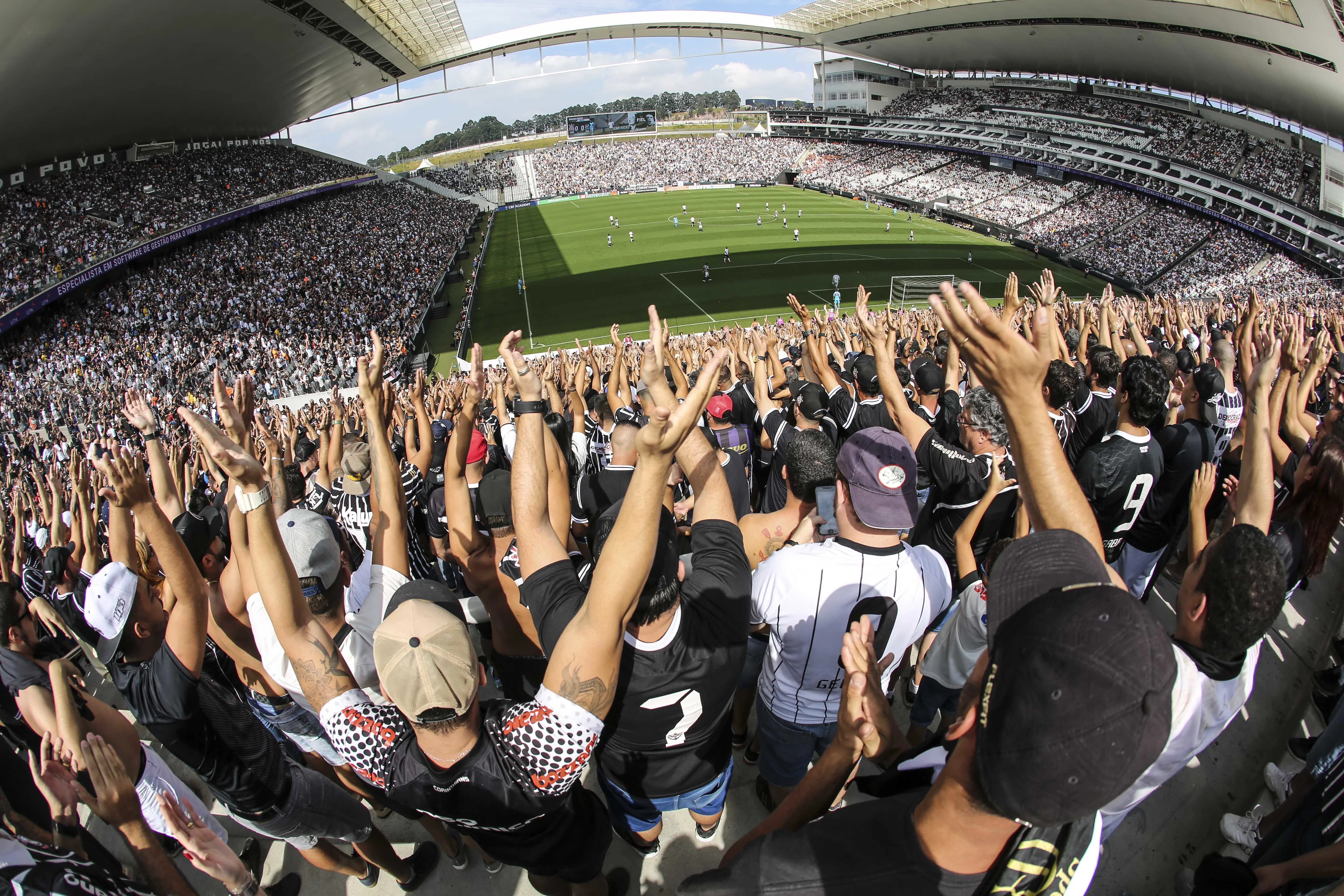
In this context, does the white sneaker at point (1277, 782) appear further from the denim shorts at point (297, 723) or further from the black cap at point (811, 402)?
the denim shorts at point (297, 723)

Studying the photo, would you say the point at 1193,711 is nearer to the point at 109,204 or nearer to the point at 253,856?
the point at 253,856

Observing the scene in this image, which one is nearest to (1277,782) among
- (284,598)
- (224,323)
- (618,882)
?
(618,882)

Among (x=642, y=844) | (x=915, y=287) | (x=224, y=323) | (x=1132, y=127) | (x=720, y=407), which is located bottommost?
(x=642, y=844)

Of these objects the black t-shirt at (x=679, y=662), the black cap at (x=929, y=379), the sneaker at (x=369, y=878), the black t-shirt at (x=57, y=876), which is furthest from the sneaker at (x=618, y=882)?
the black cap at (x=929, y=379)

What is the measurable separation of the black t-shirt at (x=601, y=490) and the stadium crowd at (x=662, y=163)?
205 ft

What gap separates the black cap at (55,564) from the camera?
4180 mm

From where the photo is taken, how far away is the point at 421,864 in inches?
120

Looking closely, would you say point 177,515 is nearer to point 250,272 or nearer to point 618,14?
point 250,272

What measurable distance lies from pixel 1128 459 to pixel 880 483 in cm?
250

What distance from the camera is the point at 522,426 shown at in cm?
263

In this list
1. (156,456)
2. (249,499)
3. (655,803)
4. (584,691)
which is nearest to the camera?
(584,691)

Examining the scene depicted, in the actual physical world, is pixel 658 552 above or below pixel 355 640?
above

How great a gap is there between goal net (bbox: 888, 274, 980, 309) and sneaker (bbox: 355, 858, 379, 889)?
29.0 metres

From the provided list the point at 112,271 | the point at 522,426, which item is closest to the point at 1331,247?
the point at 522,426
